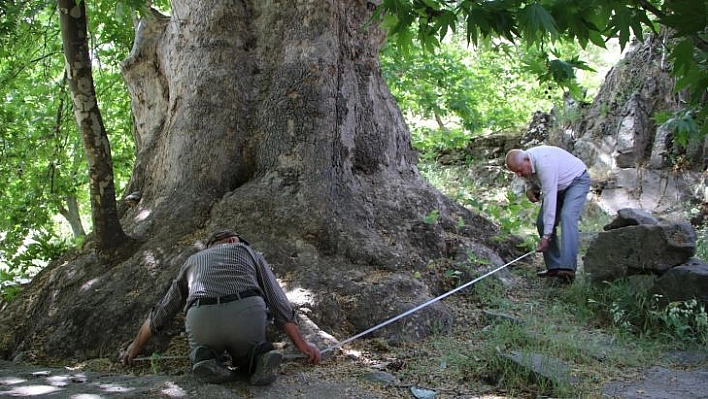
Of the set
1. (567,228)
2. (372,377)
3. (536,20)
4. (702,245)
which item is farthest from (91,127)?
(702,245)

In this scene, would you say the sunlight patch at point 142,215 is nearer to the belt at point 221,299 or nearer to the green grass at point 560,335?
the belt at point 221,299

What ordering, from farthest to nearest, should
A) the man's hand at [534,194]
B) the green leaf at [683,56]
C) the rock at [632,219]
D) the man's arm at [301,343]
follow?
the man's hand at [534,194]
the rock at [632,219]
the man's arm at [301,343]
the green leaf at [683,56]

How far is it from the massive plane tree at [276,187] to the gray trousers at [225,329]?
3.12 ft

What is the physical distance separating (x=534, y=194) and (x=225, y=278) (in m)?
4.49

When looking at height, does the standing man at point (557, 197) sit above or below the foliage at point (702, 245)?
above

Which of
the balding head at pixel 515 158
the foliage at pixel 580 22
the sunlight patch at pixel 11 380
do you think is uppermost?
the foliage at pixel 580 22

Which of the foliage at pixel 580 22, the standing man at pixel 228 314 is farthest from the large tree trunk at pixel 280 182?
the foliage at pixel 580 22

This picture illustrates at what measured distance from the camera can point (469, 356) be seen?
4.77m

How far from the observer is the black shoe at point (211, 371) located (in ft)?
13.1

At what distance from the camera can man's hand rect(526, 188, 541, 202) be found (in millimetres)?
7566

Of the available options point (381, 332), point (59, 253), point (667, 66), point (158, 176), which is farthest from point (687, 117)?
point (667, 66)

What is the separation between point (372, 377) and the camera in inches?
175

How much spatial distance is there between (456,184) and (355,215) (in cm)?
820

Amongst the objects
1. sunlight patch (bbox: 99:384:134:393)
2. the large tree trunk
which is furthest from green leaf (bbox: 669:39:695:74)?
sunlight patch (bbox: 99:384:134:393)
